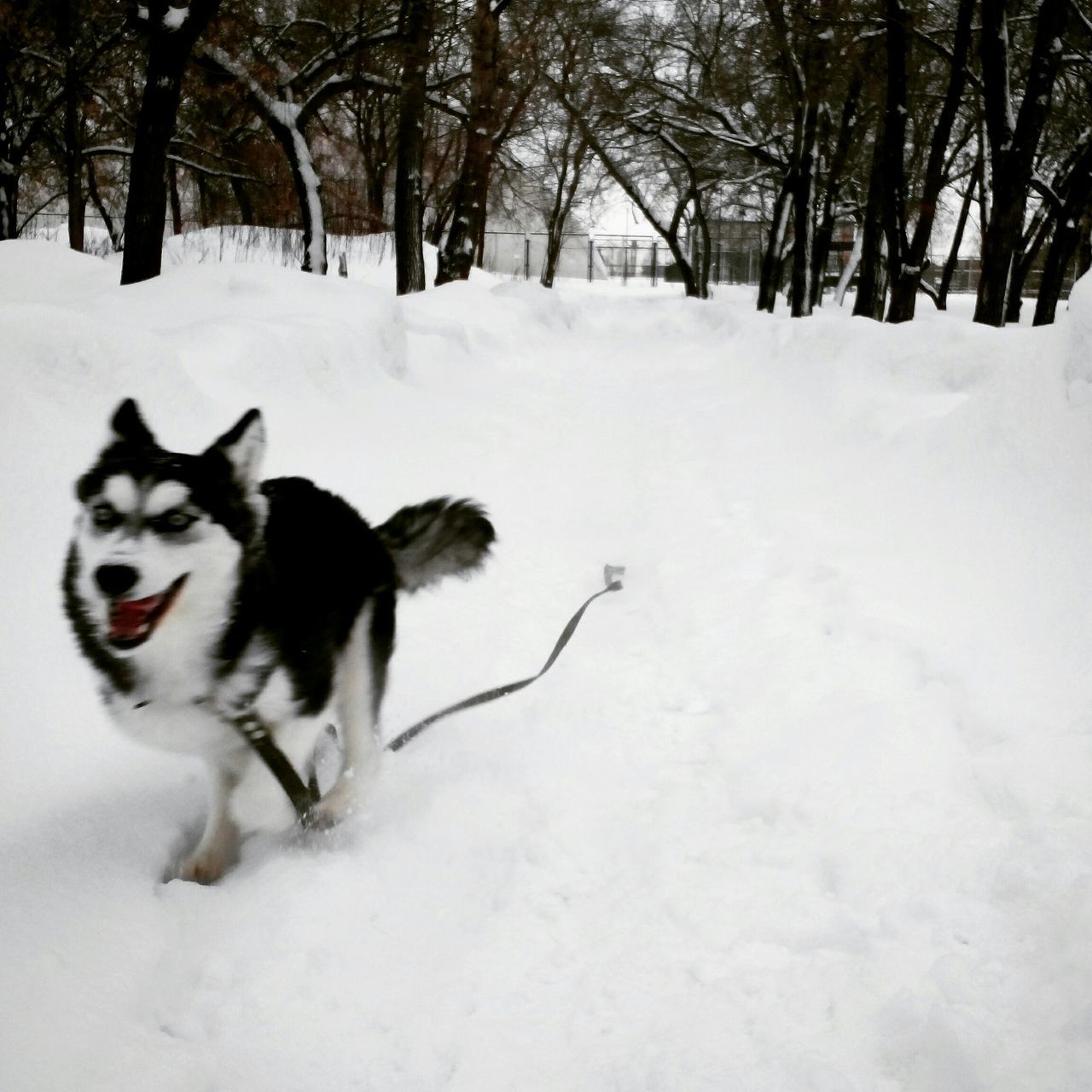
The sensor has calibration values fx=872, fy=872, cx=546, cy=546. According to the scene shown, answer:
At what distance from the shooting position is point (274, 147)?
59.0 feet

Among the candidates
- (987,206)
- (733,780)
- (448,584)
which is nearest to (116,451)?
(733,780)

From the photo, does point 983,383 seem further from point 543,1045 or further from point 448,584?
point 543,1045

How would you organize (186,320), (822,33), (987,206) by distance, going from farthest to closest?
(987,206) → (822,33) → (186,320)

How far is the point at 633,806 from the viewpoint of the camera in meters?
2.78

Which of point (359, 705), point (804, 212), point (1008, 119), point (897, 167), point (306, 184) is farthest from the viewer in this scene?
point (804, 212)

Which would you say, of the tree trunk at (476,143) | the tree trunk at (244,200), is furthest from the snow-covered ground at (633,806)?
the tree trunk at (244,200)

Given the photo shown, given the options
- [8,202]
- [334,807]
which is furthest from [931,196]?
[8,202]

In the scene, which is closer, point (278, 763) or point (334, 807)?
point (278, 763)

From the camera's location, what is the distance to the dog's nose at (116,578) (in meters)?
1.93

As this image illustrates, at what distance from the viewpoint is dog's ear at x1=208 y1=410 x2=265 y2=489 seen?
2123 millimetres

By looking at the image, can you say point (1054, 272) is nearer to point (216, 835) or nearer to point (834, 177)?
point (834, 177)

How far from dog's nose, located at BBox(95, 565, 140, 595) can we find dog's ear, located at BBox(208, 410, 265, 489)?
367 mm

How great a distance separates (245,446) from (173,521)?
0.25 meters

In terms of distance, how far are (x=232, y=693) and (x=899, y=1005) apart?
5.69 ft
